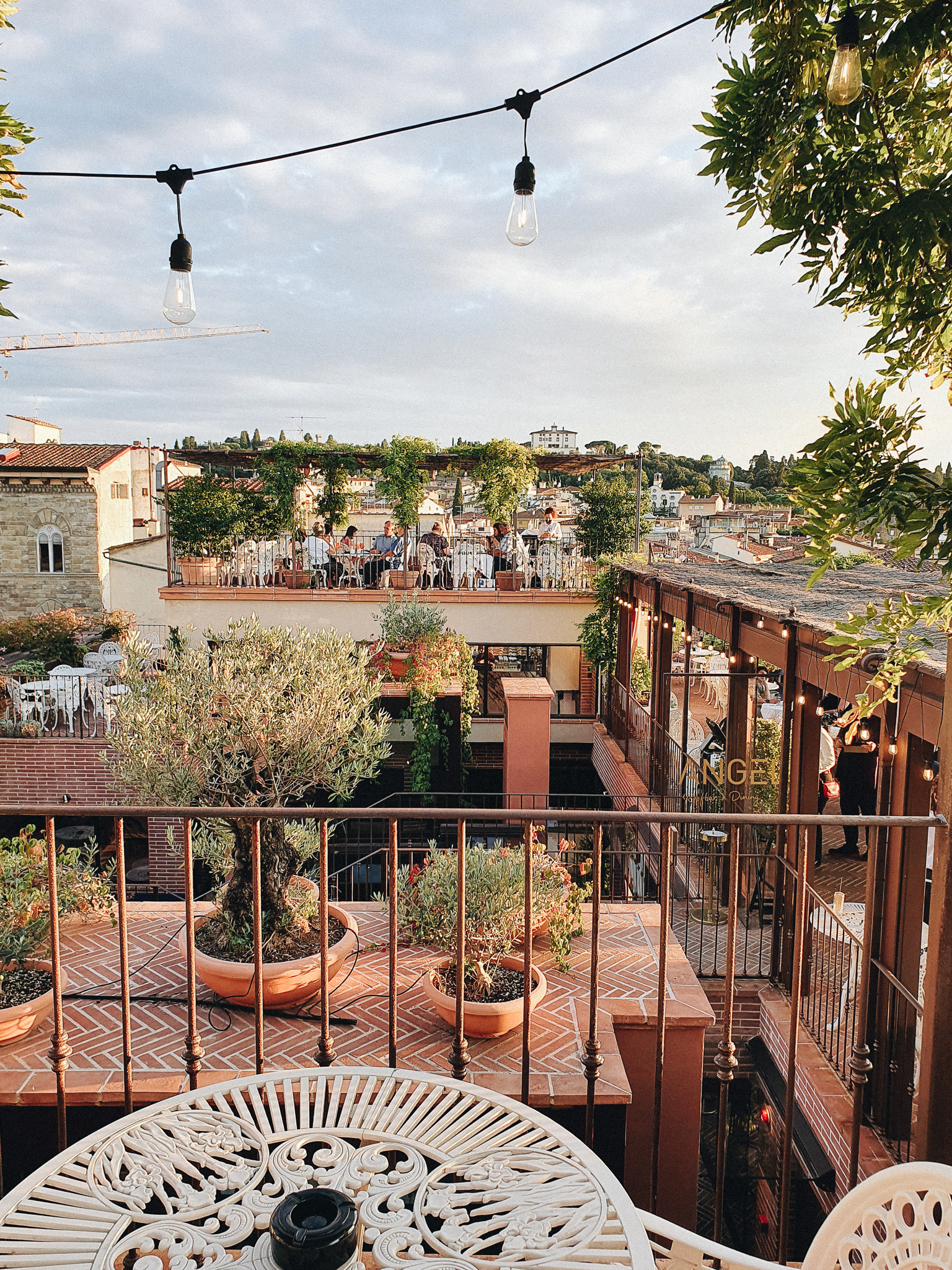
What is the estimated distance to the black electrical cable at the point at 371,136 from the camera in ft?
10.7

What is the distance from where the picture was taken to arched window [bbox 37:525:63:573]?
89.5 ft

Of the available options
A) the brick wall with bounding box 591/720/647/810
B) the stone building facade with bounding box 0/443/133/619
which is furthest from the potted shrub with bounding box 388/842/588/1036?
the stone building facade with bounding box 0/443/133/619

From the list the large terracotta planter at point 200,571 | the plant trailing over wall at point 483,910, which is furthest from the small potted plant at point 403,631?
the plant trailing over wall at point 483,910

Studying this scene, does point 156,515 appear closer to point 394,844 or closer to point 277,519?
point 277,519

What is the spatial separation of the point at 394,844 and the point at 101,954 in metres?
4.26

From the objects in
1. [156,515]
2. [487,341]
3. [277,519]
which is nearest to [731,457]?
[487,341]

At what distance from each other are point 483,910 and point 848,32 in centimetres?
392

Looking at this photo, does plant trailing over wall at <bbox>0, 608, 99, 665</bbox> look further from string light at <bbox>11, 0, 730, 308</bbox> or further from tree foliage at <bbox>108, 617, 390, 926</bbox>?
string light at <bbox>11, 0, 730, 308</bbox>

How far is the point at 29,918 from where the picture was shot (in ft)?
16.2

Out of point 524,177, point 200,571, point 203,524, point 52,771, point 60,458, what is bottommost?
point 52,771

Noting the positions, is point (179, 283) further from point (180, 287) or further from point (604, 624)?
point (604, 624)

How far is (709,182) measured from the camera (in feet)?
6.05

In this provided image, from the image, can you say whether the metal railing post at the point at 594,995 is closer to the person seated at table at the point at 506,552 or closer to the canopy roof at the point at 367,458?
the person seated at table at the point at 506,552

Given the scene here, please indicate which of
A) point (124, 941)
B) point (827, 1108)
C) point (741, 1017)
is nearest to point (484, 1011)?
point (124, 941)
